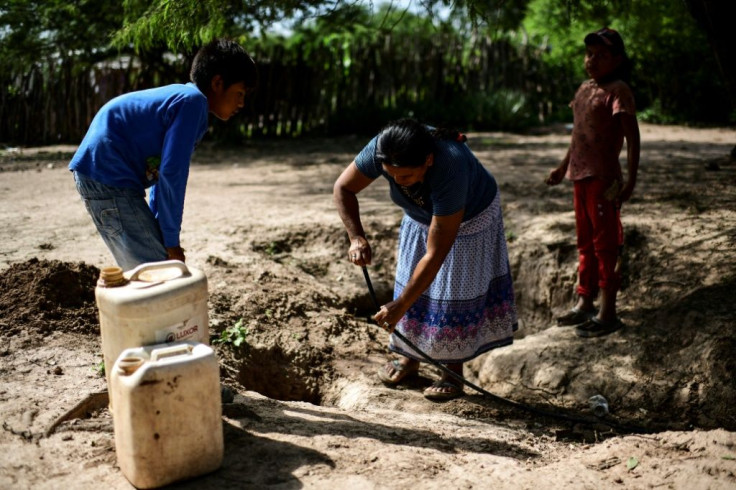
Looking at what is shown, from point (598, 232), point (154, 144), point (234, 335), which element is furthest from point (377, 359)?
point (154, 144)

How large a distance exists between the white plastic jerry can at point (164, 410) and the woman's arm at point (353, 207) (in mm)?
1104

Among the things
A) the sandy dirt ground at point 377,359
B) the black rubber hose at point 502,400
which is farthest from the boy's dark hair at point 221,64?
the sandy dirt ground at point 377,359

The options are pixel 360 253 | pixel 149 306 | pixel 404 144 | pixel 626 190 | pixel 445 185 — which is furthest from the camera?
pixel 626 190

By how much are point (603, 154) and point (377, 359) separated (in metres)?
1.84

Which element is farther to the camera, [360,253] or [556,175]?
[556,175]

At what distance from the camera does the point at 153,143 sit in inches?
113

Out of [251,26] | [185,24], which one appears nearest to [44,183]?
[251,26]

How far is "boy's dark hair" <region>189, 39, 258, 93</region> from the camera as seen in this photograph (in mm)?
2848

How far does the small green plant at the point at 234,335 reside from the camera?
4199 mm

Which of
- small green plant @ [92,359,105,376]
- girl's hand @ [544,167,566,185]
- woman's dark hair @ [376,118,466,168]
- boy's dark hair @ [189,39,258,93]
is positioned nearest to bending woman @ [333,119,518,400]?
woman's dark hair @ [376,118,466,168]

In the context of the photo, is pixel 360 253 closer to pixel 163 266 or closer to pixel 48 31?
pixel 163 266

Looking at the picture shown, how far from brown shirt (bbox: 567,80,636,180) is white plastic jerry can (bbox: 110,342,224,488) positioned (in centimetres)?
260

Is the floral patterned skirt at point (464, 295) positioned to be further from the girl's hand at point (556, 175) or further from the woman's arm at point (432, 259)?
the girl's hand at point (556, 175)

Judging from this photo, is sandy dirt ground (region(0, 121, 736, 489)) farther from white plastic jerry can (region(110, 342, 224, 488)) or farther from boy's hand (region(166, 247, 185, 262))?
boy's hand (region(166, 247, 185, 262))
